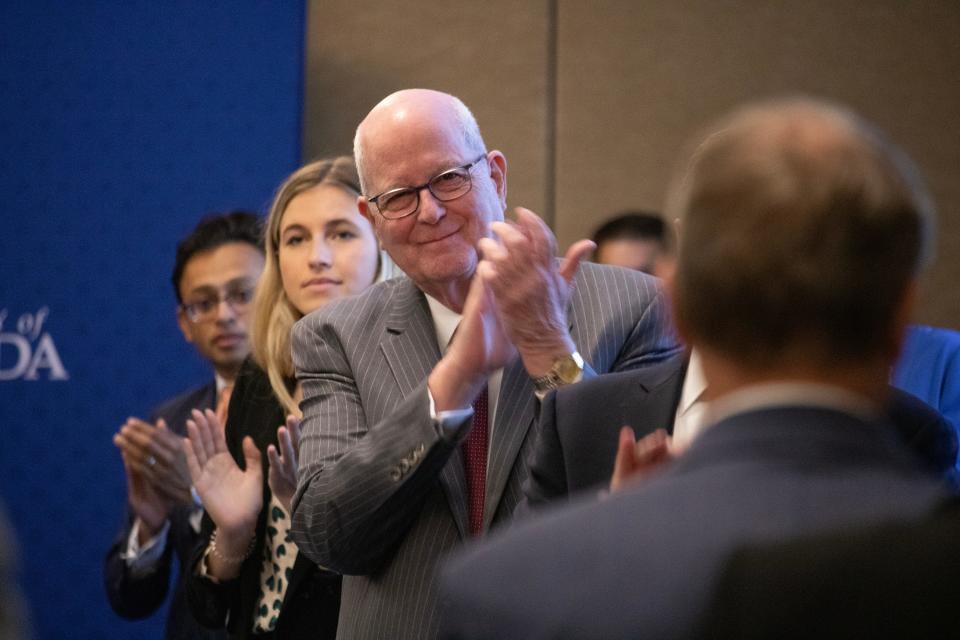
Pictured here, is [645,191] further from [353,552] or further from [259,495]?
[353,552]

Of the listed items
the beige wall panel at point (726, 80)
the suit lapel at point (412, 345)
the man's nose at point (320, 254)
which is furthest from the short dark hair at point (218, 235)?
the beige wall panel at point (726, 80)

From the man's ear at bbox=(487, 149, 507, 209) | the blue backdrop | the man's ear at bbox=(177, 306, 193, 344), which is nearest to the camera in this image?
the man's ear at bbox=(487, 149, 507, 209)

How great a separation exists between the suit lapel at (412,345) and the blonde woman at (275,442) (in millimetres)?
470

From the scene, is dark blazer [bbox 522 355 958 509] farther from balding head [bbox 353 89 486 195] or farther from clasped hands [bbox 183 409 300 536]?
clasped hands [bbox 183 409 300 536]

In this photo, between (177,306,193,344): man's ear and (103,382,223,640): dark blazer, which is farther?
(177,306,193,344): man's ear

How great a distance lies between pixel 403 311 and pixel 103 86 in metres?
1.90

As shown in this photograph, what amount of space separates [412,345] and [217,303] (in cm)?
140

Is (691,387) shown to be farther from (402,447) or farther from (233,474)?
(233,474)

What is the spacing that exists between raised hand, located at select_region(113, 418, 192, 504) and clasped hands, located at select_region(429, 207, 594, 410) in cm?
142

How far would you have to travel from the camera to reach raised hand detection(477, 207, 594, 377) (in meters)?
1.82

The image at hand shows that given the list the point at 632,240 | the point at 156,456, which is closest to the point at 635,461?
the point at 156,456

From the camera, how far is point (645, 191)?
4.64m

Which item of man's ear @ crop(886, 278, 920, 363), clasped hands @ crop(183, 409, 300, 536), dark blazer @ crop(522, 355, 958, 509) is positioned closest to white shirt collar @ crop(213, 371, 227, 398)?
clasped hands @ crop(183, 409, 300, 536)

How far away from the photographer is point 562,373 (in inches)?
72.4
